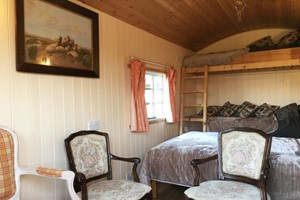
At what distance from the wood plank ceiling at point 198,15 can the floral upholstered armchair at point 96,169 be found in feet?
4.35

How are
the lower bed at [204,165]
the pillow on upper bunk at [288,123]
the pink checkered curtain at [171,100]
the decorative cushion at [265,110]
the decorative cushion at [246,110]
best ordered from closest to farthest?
1. the lower bed at [204,165]
2. the pillow on upper bunk at [288,123]
3. the pink checkered curtain at [171,100]
4. the decorative cushion at [265,110]
5. the decorative cushion at [246,110]

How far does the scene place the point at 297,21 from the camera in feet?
12.1

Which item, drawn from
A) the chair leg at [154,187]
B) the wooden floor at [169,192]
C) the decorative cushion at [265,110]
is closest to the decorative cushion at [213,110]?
the decorative cushion at [265,110]

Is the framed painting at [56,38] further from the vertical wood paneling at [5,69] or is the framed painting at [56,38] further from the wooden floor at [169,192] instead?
the wooden floor at [169,192]

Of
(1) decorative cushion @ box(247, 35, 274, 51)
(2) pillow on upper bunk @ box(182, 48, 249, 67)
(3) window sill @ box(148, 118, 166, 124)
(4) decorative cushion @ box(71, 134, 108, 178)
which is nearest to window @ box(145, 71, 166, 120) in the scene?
(3) window sill @ box(148, 118, 166, 124)

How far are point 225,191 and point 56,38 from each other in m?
1.88

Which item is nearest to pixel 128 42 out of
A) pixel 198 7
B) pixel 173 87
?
pixel 198 7

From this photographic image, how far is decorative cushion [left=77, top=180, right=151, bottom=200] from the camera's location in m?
1.82

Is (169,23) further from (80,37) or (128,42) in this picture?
(80,37)

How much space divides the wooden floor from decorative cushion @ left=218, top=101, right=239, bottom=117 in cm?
172

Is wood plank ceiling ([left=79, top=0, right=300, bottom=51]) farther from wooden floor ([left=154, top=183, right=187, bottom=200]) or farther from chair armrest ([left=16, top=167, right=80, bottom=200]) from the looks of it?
wooden floor ([left=154, top=183, right=187, bottom=200])

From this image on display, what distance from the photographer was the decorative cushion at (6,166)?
4.94ft

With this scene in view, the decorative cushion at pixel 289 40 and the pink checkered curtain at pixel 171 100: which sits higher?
the decorative cushion at pixel 289 40

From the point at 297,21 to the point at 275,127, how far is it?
1.66 metres
